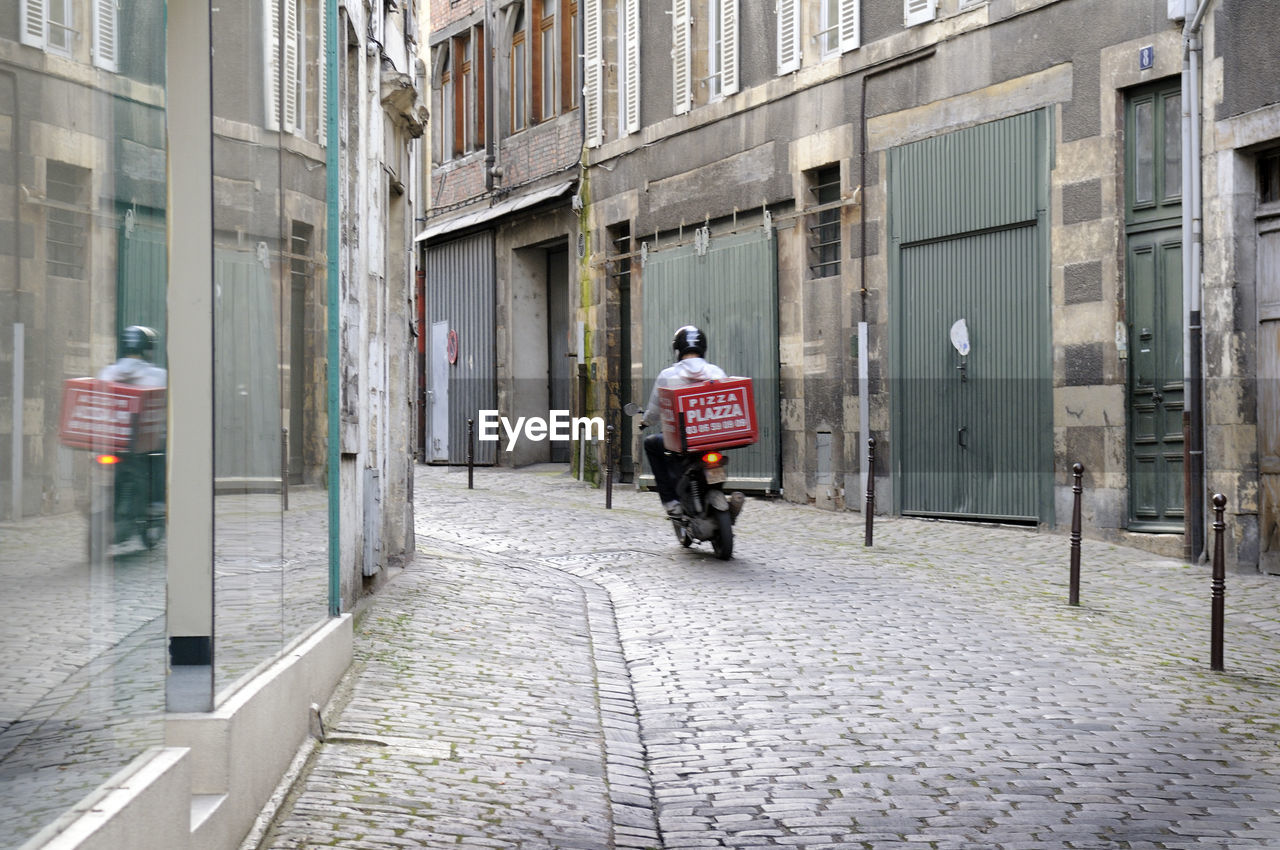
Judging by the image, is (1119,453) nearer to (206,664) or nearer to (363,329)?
(363,329)

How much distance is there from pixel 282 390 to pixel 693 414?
20.3 feet

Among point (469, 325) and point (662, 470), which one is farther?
point (469, 325)

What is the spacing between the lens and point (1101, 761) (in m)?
5.61

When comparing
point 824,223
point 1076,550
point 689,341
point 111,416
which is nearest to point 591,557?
point 689,341

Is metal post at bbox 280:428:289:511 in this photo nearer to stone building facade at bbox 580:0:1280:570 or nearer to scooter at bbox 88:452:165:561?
scooter at bbox 88:452:165:561

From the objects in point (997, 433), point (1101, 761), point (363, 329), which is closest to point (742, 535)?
point (997, 433)

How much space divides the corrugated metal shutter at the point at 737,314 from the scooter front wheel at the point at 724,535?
621cm

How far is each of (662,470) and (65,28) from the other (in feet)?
30.1

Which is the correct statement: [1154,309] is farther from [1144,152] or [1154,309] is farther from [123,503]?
[123,503]

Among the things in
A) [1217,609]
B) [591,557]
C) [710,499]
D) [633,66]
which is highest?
[633,66]

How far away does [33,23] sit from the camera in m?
2.71

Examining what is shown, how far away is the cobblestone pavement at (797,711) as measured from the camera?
15.8ft

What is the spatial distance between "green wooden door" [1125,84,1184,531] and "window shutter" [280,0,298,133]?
9069 mm

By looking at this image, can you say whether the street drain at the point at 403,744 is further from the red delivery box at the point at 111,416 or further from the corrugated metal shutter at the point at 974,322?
the corrugated metal shutter at the point at 974,322
